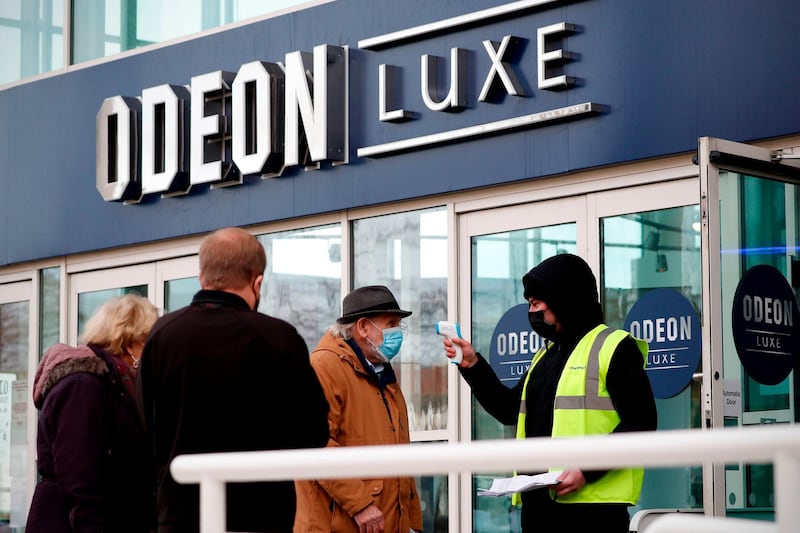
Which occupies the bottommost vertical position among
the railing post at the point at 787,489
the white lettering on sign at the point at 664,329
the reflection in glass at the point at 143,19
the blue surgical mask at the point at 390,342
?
the railing post at the point at 787,489

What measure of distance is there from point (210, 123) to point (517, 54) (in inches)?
108

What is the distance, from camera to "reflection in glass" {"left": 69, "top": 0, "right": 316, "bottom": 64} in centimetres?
1127

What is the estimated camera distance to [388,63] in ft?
32.4

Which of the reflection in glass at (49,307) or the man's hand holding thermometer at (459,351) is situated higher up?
the reflection in glass at (49,307)

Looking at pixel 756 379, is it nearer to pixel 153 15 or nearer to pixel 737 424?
pixel 737 424

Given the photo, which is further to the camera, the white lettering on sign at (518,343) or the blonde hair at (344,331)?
the white lettering on sign at (518,343)

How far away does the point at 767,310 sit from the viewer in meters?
7.46

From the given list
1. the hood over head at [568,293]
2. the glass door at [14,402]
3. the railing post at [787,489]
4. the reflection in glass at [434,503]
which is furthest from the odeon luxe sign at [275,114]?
the railing post at [787,489]

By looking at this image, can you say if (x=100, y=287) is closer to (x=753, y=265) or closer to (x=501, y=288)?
(x=501, y=288)

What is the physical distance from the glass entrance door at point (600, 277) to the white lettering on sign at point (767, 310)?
60cm

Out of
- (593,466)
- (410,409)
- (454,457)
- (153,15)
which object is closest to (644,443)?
(593,466)

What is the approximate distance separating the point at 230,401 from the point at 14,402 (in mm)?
8486

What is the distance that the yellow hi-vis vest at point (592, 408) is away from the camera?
222 inches

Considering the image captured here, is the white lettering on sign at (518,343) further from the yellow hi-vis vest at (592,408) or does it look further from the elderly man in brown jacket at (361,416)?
the yellow hi-vis vest at (592,408)
